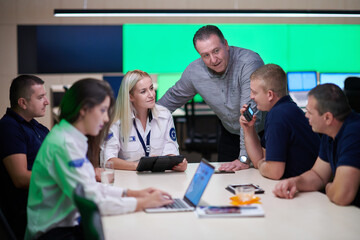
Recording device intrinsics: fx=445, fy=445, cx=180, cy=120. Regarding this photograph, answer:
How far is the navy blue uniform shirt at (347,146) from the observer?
188 cm

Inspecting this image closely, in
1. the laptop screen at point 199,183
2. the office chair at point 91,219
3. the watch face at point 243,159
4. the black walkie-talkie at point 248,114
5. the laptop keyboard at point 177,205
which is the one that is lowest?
the watch face at point 243,159

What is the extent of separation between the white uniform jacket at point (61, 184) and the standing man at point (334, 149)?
82cm

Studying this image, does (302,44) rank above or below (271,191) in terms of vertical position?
above

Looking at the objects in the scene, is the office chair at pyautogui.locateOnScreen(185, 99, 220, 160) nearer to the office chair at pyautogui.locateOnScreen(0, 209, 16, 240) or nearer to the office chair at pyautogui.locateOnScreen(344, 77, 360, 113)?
the office chair at pyautogui.locateOnScreen(344, 77, 360, 113)

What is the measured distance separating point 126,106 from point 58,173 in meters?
1.21

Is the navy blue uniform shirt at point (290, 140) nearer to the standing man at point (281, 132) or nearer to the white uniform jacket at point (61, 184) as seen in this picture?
the standing man at point (281, 132)

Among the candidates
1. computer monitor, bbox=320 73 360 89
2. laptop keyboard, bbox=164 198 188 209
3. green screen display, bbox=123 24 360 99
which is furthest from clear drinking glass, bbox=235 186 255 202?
green screen display, bbox=123 24 360 99

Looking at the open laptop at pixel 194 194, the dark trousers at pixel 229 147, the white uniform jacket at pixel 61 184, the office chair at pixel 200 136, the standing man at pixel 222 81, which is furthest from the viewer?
the office chair at pixel 200 136

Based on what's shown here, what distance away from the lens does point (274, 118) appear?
2406 mm

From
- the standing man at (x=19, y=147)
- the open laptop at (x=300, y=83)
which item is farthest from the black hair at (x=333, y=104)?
the open laptop at (x=300, y=83)

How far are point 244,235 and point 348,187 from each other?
587mm

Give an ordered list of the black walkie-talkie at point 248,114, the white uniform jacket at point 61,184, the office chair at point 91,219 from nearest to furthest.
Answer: the office chair at point 91,219
the white uniform jacket at point 61,184
the black walkie-talkie at point 248,114

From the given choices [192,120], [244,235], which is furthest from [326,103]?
[192,120]

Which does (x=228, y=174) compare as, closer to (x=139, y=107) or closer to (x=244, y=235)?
(x=139, y=107)
